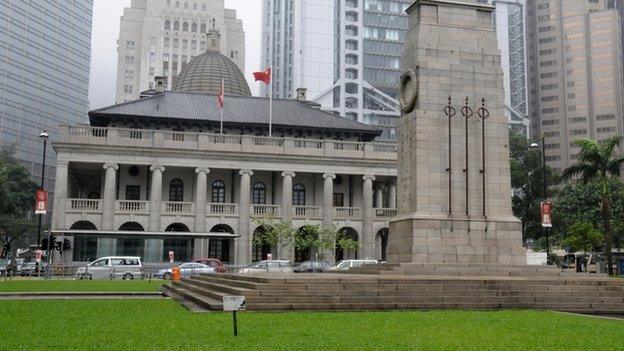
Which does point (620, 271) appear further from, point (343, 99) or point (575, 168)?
point (343, 99)

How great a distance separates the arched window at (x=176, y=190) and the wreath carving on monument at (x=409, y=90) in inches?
1615

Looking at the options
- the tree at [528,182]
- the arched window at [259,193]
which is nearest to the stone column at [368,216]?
the arched window at [259,193]

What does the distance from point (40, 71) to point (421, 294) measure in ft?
455

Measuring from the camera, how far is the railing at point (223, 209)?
60625mm

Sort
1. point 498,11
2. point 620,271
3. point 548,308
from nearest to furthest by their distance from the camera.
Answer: point 548,308, point 620,271, point 498,11

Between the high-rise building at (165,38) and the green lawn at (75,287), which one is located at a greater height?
the high-rise building at (165,38)

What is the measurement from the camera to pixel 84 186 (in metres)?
69.3

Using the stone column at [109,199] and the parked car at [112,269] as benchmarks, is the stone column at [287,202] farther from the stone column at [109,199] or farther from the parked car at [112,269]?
the parked car at [112,269]

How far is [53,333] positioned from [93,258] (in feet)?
133

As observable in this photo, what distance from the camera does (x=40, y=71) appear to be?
14112 centimetres

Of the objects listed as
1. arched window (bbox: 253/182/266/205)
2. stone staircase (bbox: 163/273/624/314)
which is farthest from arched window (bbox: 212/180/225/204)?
stone staircase (bbox: 163/273/624/314)

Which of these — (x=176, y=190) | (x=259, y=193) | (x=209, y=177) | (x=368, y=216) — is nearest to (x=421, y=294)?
(x=368, y=216)

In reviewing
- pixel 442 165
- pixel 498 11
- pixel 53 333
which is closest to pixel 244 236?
pixel 442 165

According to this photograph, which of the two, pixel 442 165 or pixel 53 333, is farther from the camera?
pixel 442 165
